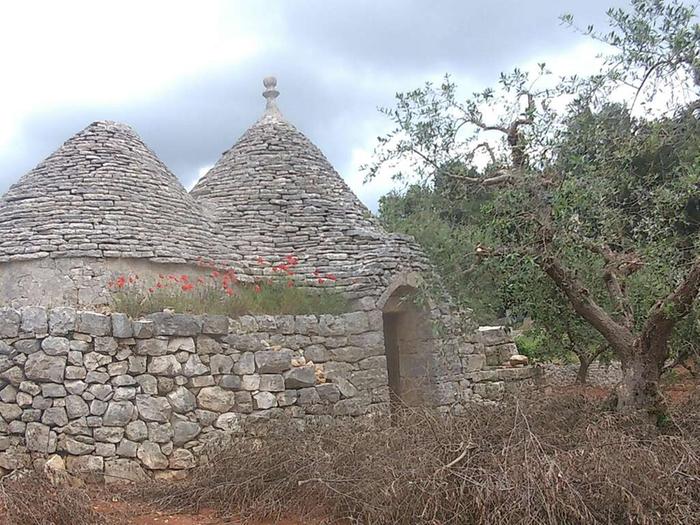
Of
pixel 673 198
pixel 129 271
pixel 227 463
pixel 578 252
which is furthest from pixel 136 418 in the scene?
pixel 673 198

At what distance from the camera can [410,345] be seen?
9.33 meters

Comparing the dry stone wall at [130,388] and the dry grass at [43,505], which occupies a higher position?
the dry stone wall at [130,388]

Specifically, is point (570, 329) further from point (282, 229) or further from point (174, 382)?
point (174, 382)

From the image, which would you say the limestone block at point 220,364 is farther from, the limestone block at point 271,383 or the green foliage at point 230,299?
the green foliage at point 230,299

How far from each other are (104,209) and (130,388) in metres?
3.62

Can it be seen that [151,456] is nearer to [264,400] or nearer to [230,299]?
[264,400]

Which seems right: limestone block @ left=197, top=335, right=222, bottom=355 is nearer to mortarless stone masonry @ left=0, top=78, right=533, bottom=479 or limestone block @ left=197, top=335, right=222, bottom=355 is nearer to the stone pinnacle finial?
mortarless stone masonry @ left=0, top=78, right=533, bottom=479

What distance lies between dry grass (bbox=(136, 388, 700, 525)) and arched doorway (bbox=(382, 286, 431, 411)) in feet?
9.27

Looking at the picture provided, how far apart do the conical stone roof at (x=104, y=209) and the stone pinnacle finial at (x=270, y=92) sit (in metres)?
2.27

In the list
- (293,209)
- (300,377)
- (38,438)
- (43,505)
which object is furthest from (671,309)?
(293,209)

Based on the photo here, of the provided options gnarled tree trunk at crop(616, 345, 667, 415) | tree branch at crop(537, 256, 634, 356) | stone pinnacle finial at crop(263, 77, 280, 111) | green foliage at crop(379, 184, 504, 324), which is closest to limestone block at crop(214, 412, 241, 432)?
green foliage at crop(379, 184, 504, 324)

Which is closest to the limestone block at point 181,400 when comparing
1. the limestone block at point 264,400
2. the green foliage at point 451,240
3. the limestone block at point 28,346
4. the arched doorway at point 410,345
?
the limestone block at point 264,400

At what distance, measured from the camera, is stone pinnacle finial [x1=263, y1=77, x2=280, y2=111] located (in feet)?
39.3

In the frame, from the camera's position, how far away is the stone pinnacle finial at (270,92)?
471 inches
